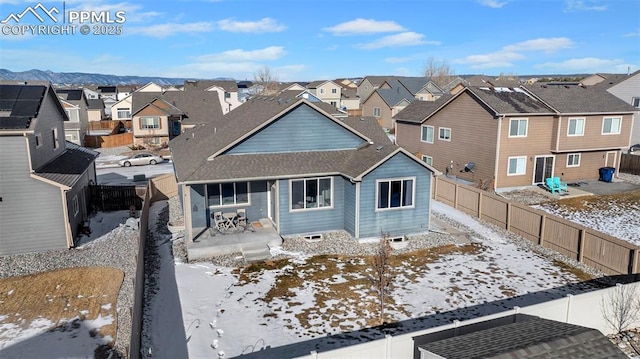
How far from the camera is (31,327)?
492 inches

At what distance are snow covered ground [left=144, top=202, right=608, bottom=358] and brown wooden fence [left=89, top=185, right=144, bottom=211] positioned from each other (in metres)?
7.89

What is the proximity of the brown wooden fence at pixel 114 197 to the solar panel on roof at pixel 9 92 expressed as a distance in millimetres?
6171

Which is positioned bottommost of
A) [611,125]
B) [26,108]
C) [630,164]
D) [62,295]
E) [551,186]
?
[62,295]

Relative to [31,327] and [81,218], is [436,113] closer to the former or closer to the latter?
[81,218]

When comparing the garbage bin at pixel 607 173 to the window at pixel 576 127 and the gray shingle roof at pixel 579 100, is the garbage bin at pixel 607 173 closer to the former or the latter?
the window at pixel 576 127

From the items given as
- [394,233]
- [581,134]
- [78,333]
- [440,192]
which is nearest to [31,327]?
[78,333]

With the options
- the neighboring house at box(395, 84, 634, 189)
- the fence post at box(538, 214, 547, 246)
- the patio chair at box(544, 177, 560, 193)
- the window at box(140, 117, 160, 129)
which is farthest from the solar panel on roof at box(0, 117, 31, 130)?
the window at box(140, 117, 160, 129)

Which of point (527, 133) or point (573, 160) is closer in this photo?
point (527, 133)

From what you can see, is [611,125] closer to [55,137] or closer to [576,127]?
[576,127]

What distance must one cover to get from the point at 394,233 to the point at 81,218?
14925mm

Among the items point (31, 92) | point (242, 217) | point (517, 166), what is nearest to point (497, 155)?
point (517, 166)

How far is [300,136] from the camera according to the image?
2053cm

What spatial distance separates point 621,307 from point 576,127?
2061cm

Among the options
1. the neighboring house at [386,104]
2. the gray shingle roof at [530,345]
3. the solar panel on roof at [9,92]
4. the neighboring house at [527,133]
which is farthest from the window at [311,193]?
the neighboring house at [386,104]
